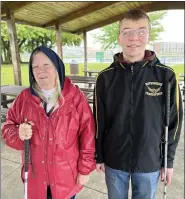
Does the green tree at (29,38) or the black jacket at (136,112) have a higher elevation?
the green tree at (29,38)

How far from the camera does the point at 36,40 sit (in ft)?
105

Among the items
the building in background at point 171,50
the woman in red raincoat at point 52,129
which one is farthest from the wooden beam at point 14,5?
the building in background at point 171,50

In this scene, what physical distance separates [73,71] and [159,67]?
12158 mm

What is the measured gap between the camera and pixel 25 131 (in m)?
1.49

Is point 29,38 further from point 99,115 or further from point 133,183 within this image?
point 133,183

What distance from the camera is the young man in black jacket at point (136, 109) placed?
1549mm

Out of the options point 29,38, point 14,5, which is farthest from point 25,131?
point 29,38

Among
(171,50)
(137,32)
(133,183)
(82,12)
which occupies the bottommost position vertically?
(133,183)

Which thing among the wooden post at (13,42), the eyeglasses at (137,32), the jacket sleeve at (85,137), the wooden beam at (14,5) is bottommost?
the jacket sleeve at (85,137)

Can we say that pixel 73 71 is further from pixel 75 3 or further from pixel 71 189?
pixel 71 189

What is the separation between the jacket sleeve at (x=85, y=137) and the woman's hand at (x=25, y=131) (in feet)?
1.20

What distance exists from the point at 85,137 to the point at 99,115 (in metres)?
0.20

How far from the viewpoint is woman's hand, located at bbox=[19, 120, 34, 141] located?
149cm

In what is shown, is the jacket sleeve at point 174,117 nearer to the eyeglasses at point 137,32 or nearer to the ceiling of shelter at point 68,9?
the eyeglasses at point 137,32
